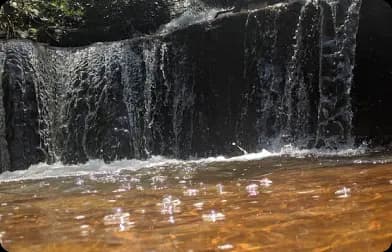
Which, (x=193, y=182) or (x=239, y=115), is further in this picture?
(x=239, y=115)

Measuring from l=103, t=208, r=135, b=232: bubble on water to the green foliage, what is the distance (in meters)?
6.10

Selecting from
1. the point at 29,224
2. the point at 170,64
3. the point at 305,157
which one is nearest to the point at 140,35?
the point at 170,64

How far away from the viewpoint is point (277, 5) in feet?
27.2

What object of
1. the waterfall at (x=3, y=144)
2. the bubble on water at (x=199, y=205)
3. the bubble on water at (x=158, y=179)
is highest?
the waterfall at (x=3, y=144)

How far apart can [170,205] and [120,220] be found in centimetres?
50

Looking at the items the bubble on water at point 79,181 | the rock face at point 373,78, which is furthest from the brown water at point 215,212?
the rock face at point 373,78

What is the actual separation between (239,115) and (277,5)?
6.59 feet

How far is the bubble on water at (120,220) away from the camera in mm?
3156

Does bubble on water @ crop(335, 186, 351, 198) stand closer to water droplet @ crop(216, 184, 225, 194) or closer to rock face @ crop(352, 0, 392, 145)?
water droplet @ crop(216, 184, 225, 194)

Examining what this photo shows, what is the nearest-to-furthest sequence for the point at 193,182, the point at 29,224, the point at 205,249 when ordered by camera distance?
the point at 205,249
the point at 29,224
the point at 193,182

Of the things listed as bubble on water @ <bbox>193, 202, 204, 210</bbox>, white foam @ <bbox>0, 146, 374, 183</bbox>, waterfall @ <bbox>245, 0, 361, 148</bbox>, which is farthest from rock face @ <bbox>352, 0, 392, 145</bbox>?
bubble on water @ <bbox>193, 202, 204, 210</bbox>

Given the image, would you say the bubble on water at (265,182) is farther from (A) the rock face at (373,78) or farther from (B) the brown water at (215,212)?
(A) the rock face at (373,78)

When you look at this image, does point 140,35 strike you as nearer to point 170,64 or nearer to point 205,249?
point 170,64

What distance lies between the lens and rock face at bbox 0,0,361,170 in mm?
8352
